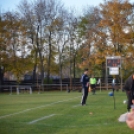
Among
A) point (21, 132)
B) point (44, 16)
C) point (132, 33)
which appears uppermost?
point (44, 16)

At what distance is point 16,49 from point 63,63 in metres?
10.7

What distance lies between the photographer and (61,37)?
56.2 meters

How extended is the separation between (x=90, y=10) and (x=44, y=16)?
9.66m

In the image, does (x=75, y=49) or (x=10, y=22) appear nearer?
(x=10, y=22)

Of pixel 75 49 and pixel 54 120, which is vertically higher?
pixel 75 49

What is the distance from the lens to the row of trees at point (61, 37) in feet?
159

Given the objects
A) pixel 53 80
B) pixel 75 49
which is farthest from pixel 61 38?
pixel 53 80

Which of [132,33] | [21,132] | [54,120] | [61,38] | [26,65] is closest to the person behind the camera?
[21,132]

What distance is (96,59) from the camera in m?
49.6

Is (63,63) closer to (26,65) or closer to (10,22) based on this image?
(26,65)

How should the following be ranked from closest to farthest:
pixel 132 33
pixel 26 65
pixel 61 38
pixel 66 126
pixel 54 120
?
pixel 66 126, pixel 54 120, pixel 132 33, pixel 26 65, pixel 61 38

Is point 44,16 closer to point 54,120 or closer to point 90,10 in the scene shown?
point 90,10

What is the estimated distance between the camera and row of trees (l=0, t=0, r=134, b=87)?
4831 cm

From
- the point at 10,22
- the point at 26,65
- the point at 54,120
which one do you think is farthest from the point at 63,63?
the point at 54,120
